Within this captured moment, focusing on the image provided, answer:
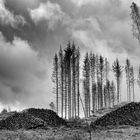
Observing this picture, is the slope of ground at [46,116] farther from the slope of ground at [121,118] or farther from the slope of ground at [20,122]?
the slope of ground at [121,118]

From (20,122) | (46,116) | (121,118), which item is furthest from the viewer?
(46,116)

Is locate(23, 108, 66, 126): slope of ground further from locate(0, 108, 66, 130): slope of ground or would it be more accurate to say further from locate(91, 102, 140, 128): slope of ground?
locate(91, 102, 140, 128): slope of ground

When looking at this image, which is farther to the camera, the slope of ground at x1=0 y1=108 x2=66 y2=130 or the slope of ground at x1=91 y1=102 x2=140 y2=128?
the slope of ground at x1=91 y1=102 x2=140 y2=128

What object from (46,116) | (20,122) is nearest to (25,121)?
(20,122)

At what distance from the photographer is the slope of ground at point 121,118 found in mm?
19797

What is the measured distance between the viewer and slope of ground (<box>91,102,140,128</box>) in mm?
19797

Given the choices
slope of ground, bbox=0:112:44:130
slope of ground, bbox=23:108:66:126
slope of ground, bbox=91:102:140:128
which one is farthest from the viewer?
slope of ground, bbox=23:108:66:126

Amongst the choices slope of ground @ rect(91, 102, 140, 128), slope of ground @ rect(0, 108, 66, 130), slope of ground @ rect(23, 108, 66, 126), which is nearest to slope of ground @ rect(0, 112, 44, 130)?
slope of ground @ rect(0, 108, 66, 130)

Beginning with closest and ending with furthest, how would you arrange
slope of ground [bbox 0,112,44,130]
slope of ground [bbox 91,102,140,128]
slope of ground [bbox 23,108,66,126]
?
slope of ground [bbox 0,112,44,130] → slope of ground [bbox 91,102,140,128] → slope of ground [bbox 23,108,66,126]

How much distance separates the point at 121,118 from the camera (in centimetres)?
2016

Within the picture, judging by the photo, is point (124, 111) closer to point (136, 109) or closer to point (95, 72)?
point (136, 109)

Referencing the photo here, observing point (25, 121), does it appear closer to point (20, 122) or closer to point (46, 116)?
point (20, 122)

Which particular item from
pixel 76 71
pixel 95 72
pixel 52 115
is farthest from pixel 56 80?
pixel 52 115

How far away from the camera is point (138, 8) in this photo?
31.7 meters
